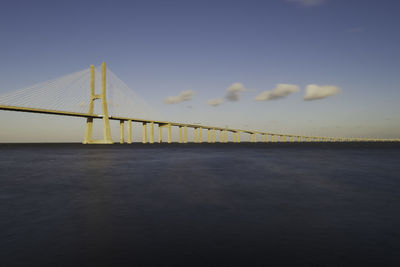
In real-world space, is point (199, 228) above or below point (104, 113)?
below

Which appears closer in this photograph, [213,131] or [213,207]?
[213,207]

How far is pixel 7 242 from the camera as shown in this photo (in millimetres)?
5004

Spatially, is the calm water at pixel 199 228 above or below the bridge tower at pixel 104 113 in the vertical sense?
below

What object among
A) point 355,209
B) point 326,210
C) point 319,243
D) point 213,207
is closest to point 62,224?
point 213,207

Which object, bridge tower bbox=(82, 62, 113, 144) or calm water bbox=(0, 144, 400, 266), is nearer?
calm water bbox=(0, 144, 400, 266)

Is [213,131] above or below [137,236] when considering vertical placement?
above

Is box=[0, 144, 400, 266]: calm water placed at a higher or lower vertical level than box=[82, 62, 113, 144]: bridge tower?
lower

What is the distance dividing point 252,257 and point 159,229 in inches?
86.4

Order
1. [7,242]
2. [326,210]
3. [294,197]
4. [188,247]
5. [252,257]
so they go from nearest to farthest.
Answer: [252,257] < [188,247] < [7,242] < [326,210] < [294,197]

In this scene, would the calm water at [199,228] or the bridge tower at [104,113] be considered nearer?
the calm water at [199,228]

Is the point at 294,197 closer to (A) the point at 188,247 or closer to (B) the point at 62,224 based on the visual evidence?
(A) the point at 188,247

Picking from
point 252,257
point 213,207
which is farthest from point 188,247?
point 213,207

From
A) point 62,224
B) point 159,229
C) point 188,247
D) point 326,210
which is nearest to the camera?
point 188,247

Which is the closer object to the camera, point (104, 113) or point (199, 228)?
point (199, 228)
